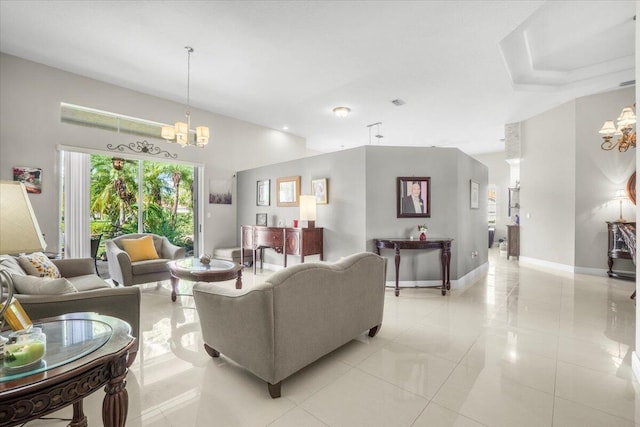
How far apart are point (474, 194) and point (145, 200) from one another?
651 centimetres

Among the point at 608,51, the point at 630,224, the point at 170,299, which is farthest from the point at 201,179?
the point at 630,224

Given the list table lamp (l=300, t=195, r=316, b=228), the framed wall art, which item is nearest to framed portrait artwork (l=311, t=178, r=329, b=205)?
table lamp (l=300, t=195, r=316, b=228)

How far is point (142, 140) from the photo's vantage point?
5.66 metres

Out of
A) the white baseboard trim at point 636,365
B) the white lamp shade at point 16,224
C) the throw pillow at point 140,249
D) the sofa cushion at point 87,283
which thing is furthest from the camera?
the throw pillow at point 140,249

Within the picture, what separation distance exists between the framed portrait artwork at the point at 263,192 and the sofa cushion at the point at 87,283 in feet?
11.5

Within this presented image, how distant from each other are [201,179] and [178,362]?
15.6ft

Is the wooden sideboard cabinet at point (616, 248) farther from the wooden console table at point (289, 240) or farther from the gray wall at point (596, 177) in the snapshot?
the wooden console table at point (289, 240)

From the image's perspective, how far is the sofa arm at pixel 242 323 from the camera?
1.91 metres

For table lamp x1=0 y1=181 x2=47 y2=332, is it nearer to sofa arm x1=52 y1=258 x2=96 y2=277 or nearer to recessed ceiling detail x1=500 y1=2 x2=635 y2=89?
sofa arm x1=52 y1=258 x2=96 y2=277

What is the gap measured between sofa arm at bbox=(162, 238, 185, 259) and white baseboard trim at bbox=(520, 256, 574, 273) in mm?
7609

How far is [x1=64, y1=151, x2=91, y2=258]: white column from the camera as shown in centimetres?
487

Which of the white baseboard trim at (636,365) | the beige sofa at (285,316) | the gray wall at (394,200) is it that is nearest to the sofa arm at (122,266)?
the beige sofa at (285,316)

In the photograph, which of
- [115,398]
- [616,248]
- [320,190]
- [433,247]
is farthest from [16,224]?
[616,248]

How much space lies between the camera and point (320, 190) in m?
5.50
